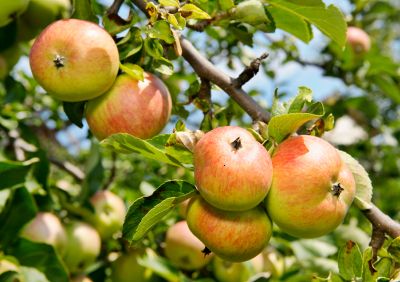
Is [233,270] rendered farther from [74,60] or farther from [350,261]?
[74,60]

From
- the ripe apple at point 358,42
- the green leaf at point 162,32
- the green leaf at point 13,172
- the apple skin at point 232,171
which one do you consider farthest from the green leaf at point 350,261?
the ripe apple at point 358,42

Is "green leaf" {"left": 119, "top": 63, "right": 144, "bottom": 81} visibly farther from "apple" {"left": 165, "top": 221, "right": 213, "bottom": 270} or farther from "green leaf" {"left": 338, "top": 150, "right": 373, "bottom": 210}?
"apple" {"left": 165, "top": 221, "right": 213, "bottom": 270}

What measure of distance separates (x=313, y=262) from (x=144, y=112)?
948 mm

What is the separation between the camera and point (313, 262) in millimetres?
1832

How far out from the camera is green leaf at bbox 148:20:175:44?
1.04 meters

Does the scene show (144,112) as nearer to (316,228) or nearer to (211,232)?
(211,232)

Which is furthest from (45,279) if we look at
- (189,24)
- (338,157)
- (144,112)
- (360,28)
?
(360,28)

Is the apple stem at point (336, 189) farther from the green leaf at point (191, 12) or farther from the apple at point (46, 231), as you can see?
the apple at point (46, 231)

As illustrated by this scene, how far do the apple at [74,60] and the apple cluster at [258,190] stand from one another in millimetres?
224

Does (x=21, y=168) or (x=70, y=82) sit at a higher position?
(x=70, y=82)

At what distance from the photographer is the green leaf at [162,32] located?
1.04 m

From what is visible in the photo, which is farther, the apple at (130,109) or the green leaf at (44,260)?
the green leaf at (44,260)

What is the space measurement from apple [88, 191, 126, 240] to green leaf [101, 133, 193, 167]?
0.67 metres

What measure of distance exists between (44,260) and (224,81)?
0.60m
